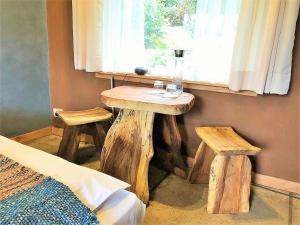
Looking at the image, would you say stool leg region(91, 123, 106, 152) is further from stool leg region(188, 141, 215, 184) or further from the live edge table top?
stool leg region(188, 141, 215, 184)

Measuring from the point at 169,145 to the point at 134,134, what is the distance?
539mm

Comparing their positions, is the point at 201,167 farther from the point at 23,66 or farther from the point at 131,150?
the point at 23,66

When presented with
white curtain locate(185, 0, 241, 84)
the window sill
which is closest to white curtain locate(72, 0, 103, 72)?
the window sill

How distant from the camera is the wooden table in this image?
5.49 ft

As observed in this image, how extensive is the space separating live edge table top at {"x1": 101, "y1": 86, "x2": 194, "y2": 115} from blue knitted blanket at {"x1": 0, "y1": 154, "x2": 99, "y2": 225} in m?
0.85

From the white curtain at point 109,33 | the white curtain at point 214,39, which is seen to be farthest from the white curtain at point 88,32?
the white curtain at point 214,39

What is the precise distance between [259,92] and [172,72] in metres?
0.75

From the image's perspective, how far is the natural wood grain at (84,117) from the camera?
7.00 ft

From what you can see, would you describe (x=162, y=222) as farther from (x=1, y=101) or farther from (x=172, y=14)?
(x=1, y=101)

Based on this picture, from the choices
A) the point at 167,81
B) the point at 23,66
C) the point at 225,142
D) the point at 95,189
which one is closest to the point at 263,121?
the point at 225,142

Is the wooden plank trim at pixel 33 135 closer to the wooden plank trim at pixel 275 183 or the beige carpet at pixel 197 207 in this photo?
the beige carpet at pixel 197 207

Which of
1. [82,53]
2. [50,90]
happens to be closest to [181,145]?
[82,53]

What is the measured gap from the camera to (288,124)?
187 cm

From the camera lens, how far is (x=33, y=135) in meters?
2.79
